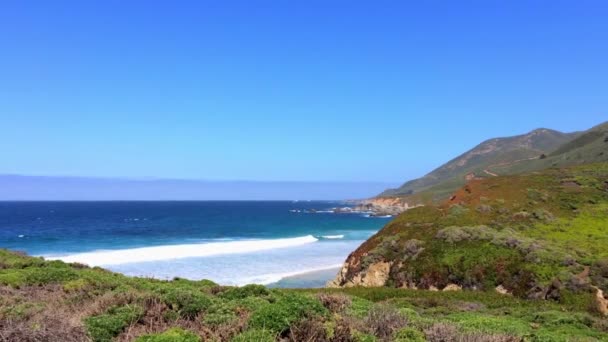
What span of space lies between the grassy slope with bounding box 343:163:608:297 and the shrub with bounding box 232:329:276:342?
15644 mm

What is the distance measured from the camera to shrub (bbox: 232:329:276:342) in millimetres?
5672

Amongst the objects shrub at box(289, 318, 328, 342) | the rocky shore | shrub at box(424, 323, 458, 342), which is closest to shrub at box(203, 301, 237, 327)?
shrub at box(289, 318, 328, 342)

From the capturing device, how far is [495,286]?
19609 mm

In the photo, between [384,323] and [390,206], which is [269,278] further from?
[390,206]

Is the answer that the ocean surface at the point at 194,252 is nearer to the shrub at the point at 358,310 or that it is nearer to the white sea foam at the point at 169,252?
the white sea foam at the point at 169,252

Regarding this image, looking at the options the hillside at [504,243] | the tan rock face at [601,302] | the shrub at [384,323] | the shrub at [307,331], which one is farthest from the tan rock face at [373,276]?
the shrub at [307,331]

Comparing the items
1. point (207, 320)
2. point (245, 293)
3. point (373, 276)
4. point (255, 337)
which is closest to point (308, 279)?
point (373, 276)

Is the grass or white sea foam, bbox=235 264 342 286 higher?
the grass

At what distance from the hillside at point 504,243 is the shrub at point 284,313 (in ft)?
46.9

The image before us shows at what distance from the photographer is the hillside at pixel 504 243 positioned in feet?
61.5

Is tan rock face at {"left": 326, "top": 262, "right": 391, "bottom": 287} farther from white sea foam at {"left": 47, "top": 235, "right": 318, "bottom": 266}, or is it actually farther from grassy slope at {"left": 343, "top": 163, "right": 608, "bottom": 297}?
white sea foam at {"left": 47, "top": 235, "right": 318, "bottom": 266}

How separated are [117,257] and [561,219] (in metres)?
40.1

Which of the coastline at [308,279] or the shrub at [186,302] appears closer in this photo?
the shrub at [186,302]

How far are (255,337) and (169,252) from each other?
47080 mm
